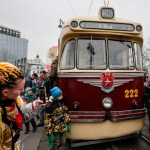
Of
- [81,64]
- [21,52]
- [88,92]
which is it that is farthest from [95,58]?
[21,52]

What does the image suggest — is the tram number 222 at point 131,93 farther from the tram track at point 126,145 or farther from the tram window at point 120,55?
the tram track at point 126,145

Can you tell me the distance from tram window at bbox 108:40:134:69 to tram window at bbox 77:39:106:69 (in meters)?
0.19

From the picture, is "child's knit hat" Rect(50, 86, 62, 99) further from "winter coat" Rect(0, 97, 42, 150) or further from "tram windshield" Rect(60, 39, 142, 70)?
"winter coat" Rect(0, 97, 42, 150)

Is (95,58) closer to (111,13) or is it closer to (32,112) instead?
(111,13)

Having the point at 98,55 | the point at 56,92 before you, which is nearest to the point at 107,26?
the point at 98,55

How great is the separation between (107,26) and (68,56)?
3.82ft

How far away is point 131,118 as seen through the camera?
5758 millimetres

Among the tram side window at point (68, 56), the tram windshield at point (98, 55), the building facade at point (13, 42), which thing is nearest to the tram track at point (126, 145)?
the tram windshield at point (98, 55)

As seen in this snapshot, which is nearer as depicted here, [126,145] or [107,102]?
[107,102]

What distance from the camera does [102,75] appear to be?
5.48m

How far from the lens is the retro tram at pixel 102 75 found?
5480mm

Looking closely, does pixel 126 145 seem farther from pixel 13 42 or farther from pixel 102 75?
pixel 13 42

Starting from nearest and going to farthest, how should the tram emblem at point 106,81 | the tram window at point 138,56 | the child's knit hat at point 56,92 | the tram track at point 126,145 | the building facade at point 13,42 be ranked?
the child's knit hat at point 56,92
the tram emblem at point 106,81
the tram track at point 126,145
the tram window at point 138,56
the building facade at point 13,42

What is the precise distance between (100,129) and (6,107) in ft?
12.3
